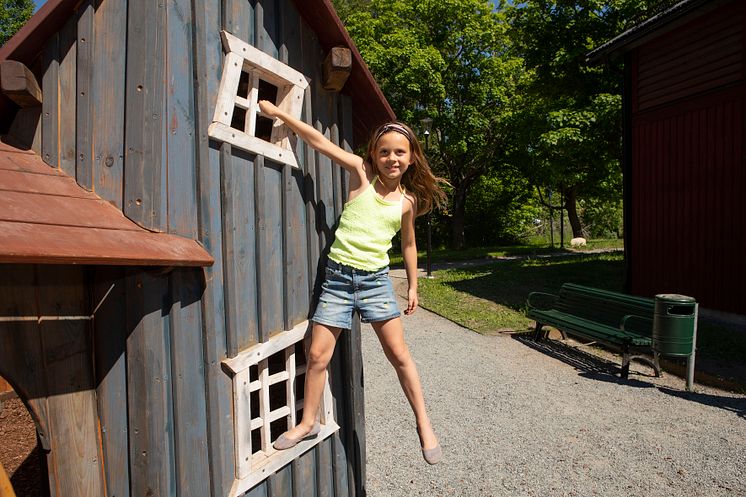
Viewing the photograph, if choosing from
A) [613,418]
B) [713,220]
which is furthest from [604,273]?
[613,418]

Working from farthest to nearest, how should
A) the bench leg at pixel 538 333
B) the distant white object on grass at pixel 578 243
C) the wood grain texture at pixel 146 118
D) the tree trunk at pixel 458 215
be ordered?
the distant white object on grass at pixel 578 243 → the tree trunk at pixel 458 215 → the bench leg at pixel 538 333 → the wood grain texture at pixel 146 118

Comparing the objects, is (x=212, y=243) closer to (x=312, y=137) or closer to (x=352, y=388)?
(x=312, y=137)

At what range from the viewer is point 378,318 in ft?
8.44

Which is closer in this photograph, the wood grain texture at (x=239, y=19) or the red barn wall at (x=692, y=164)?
the wood grain texture at (x=239, y=19)

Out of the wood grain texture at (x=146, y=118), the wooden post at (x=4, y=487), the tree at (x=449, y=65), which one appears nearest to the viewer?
the wooden post at (x=4, y=487)

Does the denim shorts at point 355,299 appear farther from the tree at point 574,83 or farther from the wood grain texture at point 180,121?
the tree at point 574,83

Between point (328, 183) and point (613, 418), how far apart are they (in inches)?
183

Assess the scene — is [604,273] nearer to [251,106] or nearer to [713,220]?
[713,220]

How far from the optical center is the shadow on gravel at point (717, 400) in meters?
5.85

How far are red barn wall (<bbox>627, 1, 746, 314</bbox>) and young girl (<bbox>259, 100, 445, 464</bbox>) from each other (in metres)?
9.58

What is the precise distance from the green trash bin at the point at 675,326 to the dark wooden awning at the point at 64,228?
6.42 meters

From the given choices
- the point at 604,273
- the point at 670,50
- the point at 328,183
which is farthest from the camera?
the point at 604,273

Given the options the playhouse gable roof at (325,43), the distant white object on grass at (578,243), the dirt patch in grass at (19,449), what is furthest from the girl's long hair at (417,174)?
the distant white object on grass at (578,243)

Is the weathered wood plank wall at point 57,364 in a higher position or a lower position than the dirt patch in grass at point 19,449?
higher
